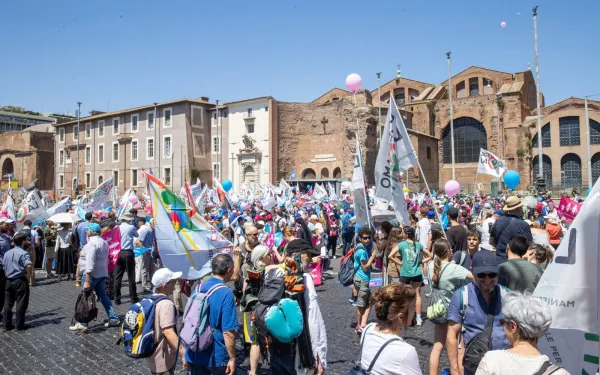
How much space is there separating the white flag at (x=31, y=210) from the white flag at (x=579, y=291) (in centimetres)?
1356

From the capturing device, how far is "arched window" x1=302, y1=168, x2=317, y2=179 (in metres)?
50.7

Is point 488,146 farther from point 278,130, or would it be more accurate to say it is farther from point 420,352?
point 420,352

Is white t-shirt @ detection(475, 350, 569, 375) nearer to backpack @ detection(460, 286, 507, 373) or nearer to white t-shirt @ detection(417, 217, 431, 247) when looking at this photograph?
backpack @ detection(460, 286, 507, 373)

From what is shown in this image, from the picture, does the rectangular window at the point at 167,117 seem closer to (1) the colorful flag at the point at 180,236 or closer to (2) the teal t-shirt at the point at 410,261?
(1) the colorful flag at the point at 180,236

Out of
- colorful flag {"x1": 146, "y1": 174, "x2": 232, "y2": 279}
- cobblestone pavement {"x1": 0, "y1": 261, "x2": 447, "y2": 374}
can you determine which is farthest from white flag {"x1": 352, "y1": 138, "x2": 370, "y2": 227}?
colorful flag {"x1": 146, "y1": 174, "x2": 232, "y2": 279}

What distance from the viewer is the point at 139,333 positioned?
391 centimetres

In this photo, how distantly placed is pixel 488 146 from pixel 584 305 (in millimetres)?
52240

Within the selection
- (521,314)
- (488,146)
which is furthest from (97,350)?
(488,146)

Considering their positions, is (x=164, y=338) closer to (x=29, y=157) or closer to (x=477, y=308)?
(x=477, y=308)

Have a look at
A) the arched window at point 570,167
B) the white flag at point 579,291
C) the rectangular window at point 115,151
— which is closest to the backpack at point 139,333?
the white flag at point 579,291

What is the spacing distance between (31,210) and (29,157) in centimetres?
6070

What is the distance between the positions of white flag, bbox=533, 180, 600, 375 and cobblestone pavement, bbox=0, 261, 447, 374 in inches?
127

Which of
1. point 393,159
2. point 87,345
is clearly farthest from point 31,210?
point 393,159

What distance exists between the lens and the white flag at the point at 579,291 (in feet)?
8.23
